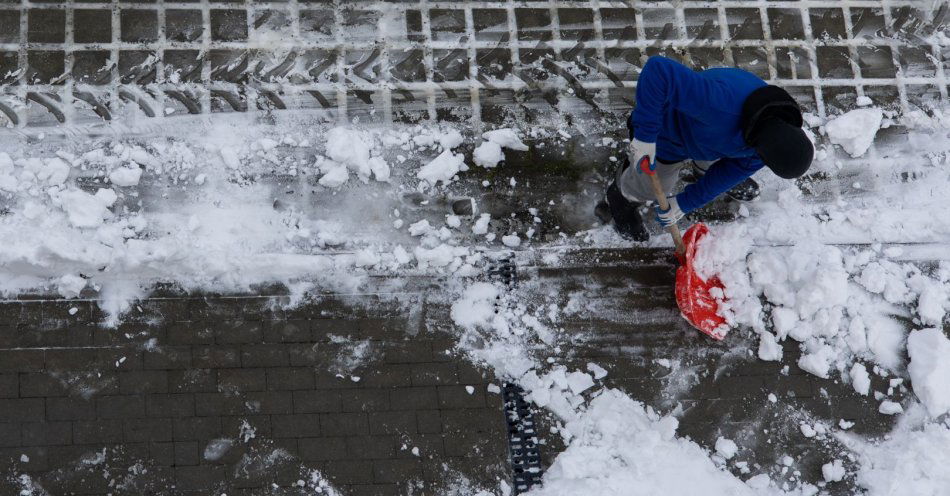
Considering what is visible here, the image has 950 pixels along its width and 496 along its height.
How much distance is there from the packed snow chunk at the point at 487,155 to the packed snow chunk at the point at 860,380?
9.06ft

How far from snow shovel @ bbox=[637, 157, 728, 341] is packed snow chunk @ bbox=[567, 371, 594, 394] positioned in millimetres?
787

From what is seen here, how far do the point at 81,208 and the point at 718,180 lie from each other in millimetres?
3974

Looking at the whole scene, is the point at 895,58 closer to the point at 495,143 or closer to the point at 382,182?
the point at 495,143

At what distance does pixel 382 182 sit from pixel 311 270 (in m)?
0.78

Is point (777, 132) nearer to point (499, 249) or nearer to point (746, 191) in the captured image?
point (746, 191)

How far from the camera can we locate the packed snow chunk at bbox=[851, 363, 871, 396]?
5219 mm

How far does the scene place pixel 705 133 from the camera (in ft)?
14.7

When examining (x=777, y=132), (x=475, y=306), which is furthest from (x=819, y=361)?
(x=475, y=306)

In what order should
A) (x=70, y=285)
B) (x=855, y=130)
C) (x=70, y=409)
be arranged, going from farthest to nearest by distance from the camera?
(x=855, y=130) < (x=70, y=285) < (x=70, y=409)

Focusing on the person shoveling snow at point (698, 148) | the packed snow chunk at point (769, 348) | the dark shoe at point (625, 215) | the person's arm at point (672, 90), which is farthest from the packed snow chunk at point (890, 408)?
the person's arm at point (672, 90)

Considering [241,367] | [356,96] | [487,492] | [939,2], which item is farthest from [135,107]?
[939,2]

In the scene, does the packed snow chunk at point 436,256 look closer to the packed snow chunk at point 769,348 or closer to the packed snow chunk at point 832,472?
the packed snow chunk at point 769,348

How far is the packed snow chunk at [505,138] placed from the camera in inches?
216

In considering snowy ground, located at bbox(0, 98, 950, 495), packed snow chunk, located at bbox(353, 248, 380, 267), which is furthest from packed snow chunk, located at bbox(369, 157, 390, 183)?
packed snow chunk, located at bbox(353, 248, 380, 267)
